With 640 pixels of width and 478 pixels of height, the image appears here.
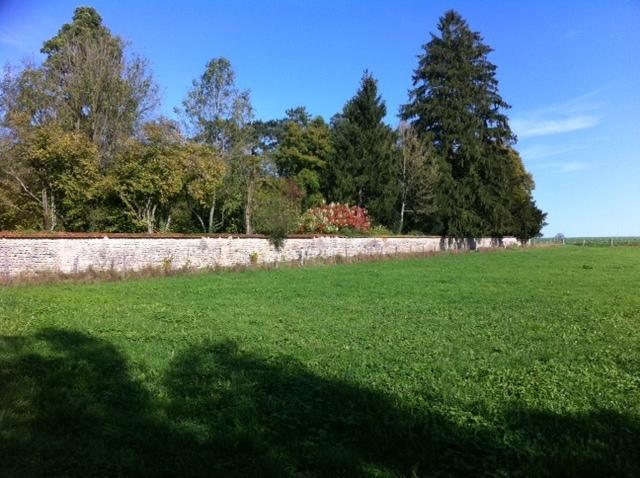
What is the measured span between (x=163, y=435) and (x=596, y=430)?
3616 millimetres

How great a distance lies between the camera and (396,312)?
1112 centimetres

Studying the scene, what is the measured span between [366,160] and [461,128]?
1028cm

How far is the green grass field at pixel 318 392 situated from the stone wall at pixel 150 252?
813 centimetres

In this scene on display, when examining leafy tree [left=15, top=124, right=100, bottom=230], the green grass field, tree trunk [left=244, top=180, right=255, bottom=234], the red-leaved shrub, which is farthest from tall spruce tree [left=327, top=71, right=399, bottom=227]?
the green grass field

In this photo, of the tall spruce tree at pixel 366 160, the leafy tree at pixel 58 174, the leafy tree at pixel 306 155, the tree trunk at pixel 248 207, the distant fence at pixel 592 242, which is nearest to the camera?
the leafy tree at pixel 58 174

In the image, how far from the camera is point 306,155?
53469mm

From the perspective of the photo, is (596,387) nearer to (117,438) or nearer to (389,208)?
(117,438)

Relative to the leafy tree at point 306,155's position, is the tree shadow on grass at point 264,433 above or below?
below

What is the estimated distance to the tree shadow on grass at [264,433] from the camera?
3.85 meters

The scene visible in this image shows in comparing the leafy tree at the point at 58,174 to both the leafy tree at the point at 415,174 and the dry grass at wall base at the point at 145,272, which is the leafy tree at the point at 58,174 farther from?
the leafy tree at the point at 415,174

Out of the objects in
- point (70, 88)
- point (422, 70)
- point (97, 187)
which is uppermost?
point (422, 70)

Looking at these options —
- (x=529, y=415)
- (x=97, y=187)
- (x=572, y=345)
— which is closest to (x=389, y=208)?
(x=97, y=187)

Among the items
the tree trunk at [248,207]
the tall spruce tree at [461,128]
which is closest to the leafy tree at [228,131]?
the tree trunk at [248,207]

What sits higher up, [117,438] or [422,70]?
[422,70]
